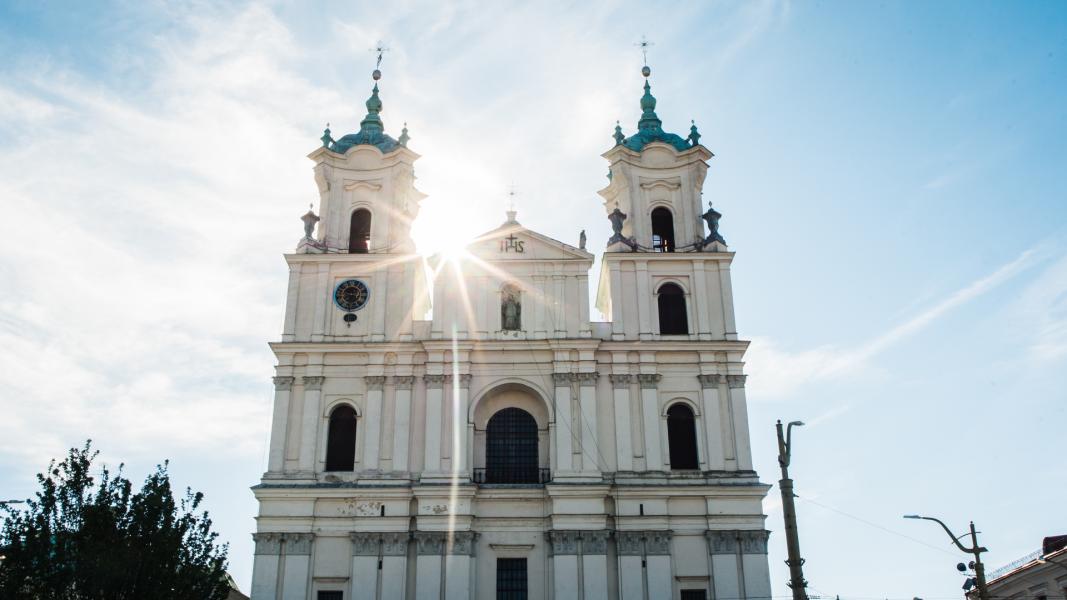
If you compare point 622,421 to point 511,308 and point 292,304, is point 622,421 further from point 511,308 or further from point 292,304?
point 292,304

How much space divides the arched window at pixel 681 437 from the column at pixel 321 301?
1302 centimetres

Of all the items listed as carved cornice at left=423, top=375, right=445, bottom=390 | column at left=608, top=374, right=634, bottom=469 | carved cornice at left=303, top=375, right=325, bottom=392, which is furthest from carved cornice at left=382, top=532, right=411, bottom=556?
column at left=608, top=374, right=634, bottom=469

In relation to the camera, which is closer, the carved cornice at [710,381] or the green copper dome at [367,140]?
the carved cornice at [710,381]

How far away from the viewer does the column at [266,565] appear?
3216 centimetres

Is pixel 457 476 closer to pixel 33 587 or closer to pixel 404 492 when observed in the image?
pixel 404 492

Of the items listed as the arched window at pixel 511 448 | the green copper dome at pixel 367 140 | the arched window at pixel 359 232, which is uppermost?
the green copper dome at pixel 367 140

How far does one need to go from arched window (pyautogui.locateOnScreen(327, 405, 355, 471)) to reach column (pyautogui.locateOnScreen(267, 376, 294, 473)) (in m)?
1.58

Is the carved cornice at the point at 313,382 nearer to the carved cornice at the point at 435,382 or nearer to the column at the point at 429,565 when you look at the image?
the carved cornice at the point at 435,382

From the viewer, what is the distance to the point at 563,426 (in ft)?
113

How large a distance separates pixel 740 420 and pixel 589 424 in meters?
5.34

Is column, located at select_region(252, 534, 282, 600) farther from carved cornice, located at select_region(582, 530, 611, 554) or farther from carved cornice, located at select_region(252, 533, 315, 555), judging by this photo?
carved cornice, located at select_region(582, 530, 611, 554)

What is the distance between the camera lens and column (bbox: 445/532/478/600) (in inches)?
1249

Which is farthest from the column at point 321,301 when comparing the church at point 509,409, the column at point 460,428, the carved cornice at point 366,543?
the carved cornice at point 366,543

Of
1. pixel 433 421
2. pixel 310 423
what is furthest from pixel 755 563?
pixel 310 423
